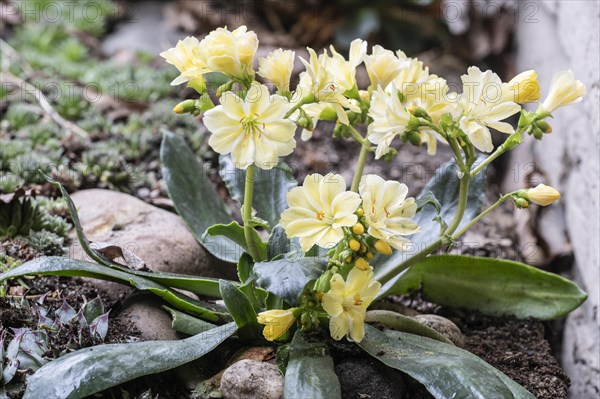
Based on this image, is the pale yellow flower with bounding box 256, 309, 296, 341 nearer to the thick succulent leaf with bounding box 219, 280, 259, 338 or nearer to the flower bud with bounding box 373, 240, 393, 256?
the thick succulent leaf with bounding box 219, 280, 259, 338

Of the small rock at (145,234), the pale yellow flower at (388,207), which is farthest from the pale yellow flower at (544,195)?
the small rock at (145,234)

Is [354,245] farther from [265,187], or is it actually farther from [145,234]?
[145,234]

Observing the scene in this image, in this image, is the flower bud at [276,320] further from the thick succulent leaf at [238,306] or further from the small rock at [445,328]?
the small rock at [445,328]

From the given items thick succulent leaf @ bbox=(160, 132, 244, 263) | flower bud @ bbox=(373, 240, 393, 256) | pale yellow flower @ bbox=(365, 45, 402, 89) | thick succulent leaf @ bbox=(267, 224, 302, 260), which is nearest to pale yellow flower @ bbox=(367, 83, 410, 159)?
pale yellow flower @ bbox=(365, 45, 402, 89)

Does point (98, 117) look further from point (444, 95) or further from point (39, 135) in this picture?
point (444, 95)

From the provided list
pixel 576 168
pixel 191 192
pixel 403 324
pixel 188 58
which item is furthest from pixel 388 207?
pixel 576 168

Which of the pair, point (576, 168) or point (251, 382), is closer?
point (251, 382)
